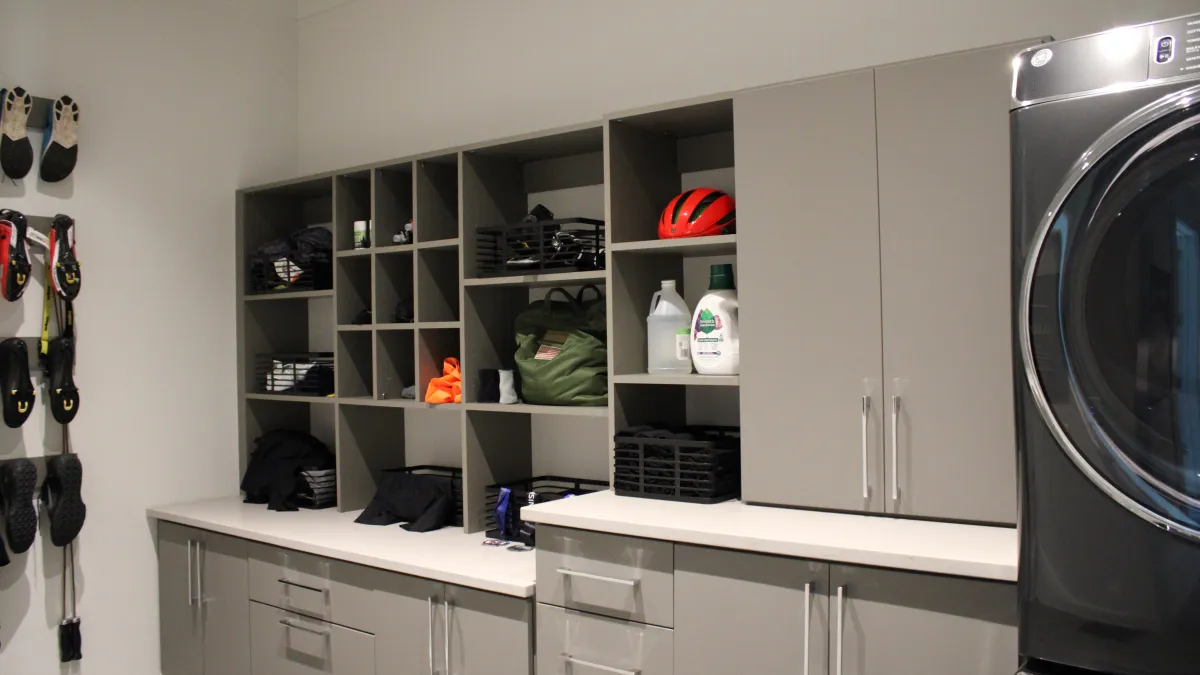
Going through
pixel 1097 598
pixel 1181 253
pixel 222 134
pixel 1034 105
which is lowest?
pixel 1097 598

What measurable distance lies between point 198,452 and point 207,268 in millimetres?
739

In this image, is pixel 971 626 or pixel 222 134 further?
pixel 222 134

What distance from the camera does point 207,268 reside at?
146 inches

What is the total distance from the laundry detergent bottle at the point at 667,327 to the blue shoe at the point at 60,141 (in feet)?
7.07

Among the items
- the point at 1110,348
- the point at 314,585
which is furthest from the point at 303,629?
the point at 1110,348

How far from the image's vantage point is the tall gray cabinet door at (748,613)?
73.4 inches

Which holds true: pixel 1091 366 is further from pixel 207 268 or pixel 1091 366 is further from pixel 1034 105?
pixel 207 268

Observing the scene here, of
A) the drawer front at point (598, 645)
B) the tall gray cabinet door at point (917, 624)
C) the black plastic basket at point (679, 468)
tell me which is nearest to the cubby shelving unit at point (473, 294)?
the black plastic basket at point (679, 468)

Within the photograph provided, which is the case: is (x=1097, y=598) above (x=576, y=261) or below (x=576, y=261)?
below

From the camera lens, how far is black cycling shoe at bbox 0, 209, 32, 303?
3.01m

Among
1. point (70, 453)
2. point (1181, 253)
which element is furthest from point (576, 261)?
point (70, 453)

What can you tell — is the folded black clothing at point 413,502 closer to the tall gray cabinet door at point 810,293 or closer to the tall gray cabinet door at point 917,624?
the tall gray cabinet door at point 810,293

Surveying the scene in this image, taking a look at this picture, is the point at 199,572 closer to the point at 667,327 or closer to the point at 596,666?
the point at 596,666

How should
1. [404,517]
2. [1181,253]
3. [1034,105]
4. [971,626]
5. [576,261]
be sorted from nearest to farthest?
[1181,253] < [1034,105] < [971,626] < [576,261] < [404,517]
